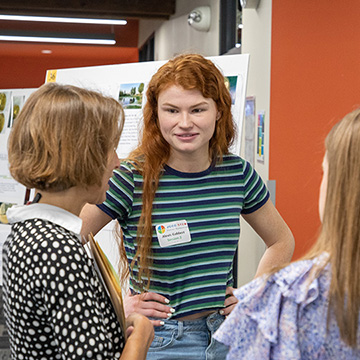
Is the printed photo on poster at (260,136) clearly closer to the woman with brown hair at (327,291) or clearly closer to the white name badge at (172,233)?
the white name badge at (172,233)

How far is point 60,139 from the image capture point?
1086 millimetres

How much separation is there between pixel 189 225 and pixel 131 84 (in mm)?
1270

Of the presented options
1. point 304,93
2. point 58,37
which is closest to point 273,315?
point 304,93

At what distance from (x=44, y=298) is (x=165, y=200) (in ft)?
2.24

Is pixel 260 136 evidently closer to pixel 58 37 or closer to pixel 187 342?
pixel 187 342

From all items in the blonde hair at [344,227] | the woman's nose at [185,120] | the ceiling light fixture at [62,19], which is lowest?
the blonde hair at [344,227]

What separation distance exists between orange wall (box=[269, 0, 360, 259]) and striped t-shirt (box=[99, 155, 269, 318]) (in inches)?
72.1

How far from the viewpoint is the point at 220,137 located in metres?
1.78

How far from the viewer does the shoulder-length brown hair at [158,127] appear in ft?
5.26

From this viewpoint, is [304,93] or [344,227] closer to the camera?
[344,227]

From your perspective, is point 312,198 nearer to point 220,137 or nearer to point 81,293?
point 220,137

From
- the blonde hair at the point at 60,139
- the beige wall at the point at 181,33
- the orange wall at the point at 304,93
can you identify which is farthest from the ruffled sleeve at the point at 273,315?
the beige wall at the point at 181,33

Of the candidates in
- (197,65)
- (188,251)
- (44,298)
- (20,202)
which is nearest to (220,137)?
(197,65)

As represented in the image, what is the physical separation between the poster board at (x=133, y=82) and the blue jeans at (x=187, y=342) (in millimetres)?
865
